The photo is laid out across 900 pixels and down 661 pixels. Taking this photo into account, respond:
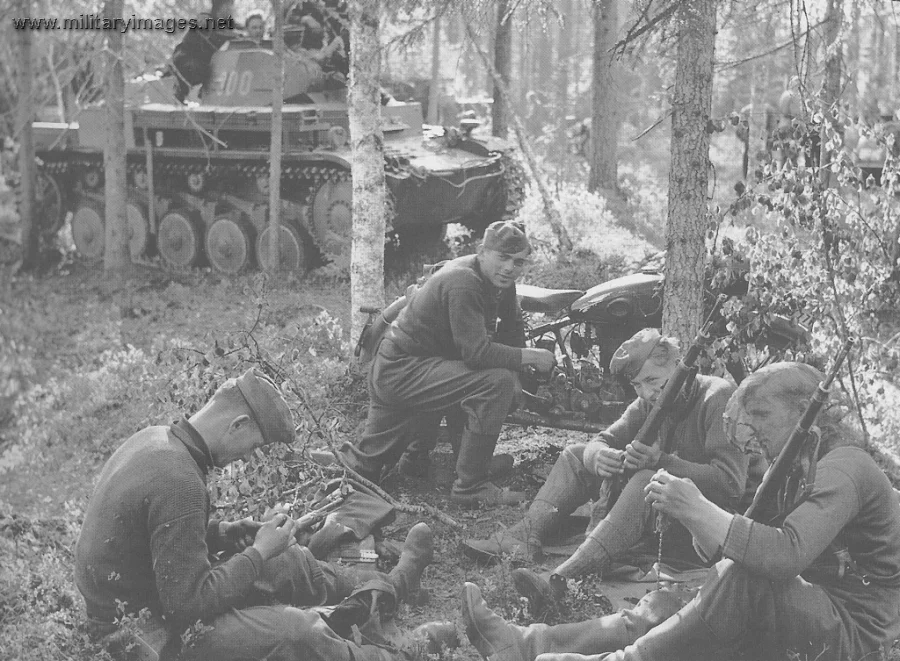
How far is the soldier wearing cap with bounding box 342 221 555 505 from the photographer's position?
6855 millimetres

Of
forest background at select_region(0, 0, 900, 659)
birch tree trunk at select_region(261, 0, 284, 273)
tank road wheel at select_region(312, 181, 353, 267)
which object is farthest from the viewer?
tank road wheel at select_region(312, 181, 353, 267)

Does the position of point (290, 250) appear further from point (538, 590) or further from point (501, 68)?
point (538, 590)

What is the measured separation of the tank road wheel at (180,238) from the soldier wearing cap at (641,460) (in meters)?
10.6

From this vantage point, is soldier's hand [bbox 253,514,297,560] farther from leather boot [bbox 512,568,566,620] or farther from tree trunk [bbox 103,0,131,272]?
tree trunk [bbox 103,0,131,272]

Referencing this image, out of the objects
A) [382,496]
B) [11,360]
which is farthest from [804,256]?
[11,360]

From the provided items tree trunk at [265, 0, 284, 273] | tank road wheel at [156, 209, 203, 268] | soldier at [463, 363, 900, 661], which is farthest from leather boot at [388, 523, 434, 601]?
tank road wheel at [156, 209, 203, 268]

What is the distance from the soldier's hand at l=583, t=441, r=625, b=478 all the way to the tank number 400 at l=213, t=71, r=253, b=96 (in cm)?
1116

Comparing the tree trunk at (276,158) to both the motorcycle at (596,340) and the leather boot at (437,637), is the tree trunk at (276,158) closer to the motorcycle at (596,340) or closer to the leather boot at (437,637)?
the motorcycle at (596,340)

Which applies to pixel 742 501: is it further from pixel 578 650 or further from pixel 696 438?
pixel 578 650

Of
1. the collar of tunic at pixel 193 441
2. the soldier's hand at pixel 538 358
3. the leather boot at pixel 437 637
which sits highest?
the collar of tunic at pixel 193 441

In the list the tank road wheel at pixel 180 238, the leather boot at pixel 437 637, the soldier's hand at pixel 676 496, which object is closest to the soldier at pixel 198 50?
the tank road wheel at pixel 180 238

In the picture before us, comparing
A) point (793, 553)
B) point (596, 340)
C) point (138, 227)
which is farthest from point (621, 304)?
point (138, 227)

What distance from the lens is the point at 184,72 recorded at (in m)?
16.5

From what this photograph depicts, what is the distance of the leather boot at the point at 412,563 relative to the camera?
18.1 ft
